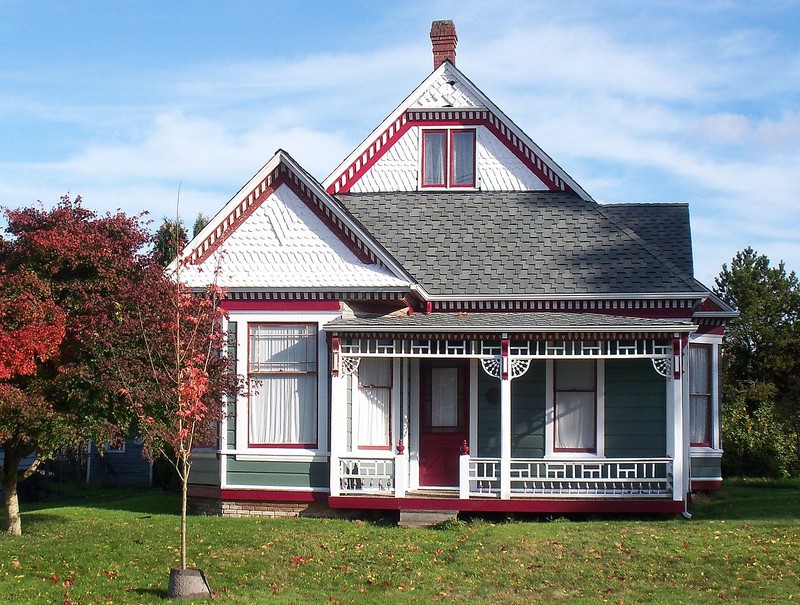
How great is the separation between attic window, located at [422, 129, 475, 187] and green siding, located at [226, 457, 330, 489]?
7297mm

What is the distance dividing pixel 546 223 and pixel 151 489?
49.3ft

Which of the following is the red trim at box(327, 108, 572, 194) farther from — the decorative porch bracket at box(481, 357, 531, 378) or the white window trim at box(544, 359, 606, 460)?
the decorative porch bracket at box(481, 357, 531, 378)

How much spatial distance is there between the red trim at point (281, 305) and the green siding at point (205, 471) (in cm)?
293

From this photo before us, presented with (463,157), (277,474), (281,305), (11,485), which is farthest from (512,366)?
(11,485)

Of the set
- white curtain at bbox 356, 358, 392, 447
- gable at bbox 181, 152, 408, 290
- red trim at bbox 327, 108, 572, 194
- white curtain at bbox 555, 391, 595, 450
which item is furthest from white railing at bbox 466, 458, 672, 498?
red trim at bbox 327, 108, 572, 194

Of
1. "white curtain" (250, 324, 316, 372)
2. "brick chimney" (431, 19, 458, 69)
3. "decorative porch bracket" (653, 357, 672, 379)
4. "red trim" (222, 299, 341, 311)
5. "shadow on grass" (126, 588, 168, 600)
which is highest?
"brick chimney" (431, 19, 458, 69)

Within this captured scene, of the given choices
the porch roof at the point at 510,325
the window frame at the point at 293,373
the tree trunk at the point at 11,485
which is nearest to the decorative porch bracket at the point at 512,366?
the porch roof at the point at 510,325

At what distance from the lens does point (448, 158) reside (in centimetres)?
2328

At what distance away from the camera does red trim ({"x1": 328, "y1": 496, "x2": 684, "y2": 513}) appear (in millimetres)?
18203

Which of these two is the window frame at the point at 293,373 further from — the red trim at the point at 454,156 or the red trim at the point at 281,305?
the red trim at the point at 454,156

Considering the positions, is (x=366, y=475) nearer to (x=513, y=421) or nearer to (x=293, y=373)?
Answer: (x=293, y=373)

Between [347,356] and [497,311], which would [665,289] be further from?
[347,356]

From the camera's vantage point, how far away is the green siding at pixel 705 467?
70.3 feet

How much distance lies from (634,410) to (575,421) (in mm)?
1114
